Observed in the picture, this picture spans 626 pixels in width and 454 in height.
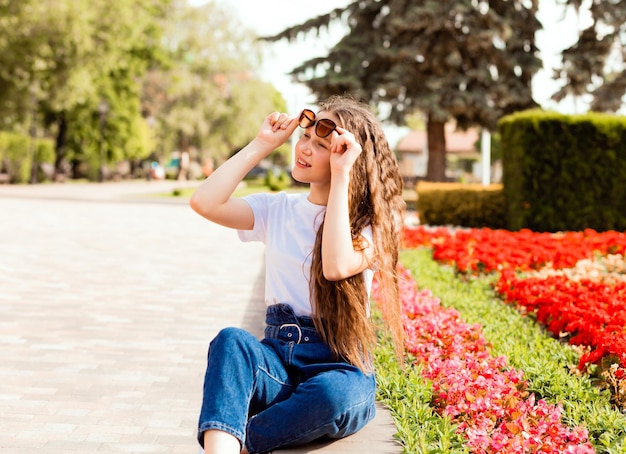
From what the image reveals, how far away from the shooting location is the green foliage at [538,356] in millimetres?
3088

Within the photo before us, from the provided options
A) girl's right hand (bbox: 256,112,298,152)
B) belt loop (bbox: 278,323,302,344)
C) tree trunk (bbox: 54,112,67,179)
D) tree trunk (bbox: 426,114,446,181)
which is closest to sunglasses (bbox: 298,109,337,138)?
girl's right hand (bbox: 256,112,298,152)

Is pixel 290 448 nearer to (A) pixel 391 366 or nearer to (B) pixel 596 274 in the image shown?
(A) pixel 391 366

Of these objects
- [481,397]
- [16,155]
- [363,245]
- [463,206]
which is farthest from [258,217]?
[16,155]

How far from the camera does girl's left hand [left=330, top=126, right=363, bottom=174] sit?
110 inches

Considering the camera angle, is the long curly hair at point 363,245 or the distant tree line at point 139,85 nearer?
the long curly hair at point 363,245

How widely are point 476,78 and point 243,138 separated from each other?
24.9 meters

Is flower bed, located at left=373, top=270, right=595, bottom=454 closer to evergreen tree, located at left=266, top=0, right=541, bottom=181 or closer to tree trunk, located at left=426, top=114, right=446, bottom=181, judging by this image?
evergreen tree, located at left=266, top=0, right=541, bottom=181

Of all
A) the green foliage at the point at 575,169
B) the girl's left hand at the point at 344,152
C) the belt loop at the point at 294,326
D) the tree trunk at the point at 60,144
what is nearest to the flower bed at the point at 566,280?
the belt loop at the point at 294,326

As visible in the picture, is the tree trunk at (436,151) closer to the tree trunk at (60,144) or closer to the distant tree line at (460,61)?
the distant tree line at (460,61)

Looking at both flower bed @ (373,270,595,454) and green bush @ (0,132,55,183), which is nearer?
flower bed @ (373,270,595,454)

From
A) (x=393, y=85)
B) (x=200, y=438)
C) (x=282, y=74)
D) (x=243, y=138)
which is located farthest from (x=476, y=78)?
(x=243, y=138)

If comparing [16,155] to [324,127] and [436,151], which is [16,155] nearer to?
[436,151]

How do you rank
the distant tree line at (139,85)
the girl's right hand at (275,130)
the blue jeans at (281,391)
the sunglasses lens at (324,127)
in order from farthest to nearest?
the distant tree line at (139,85) < the girl's right hand at (275,130) < the sunglasses lens at (324,127) < the blue jeans at (281,391)

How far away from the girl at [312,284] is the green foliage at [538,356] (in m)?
0.88
